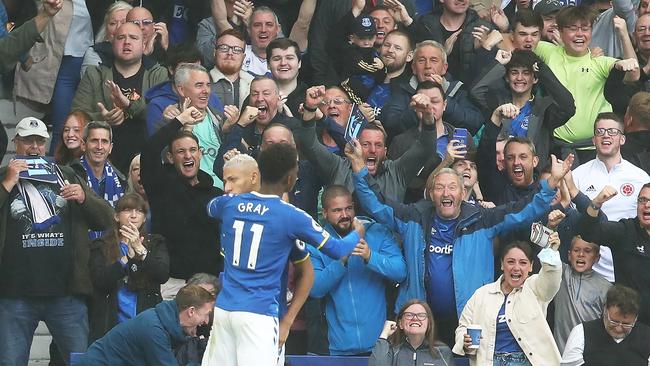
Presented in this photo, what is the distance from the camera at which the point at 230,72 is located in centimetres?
1675

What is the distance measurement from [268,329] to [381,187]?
379 centimetres

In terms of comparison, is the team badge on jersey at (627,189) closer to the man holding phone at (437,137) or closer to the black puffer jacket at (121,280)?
the man holding phone at (437,137)

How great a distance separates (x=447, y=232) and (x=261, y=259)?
10.9 feet

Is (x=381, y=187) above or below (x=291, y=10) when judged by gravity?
below

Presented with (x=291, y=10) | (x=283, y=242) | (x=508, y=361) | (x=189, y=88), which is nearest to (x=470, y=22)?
(x=291, y=10)

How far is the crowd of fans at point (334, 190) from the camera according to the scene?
43.7ft

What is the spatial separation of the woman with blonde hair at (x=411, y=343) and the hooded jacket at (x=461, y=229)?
646mm

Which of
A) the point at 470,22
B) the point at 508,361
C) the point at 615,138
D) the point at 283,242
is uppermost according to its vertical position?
the point at 470,22

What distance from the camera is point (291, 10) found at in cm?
1905

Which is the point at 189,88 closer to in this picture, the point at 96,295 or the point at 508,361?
the point at 96,295

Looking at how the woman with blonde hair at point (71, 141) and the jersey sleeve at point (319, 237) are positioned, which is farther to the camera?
the woman with blonde hair at point (71, 141)

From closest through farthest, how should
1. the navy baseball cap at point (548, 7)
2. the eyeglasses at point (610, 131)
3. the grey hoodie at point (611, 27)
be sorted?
the eyeglasses at point (610, 131), the grey hoodie at point (611, 27), the navy baseball cap at point (548, 7)

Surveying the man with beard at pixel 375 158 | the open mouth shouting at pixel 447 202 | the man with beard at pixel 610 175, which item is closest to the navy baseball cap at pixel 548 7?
the man with beard at pixel 610 175

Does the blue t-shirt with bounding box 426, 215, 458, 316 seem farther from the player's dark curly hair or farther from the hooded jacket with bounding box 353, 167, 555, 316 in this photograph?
the player's dark curly hair
